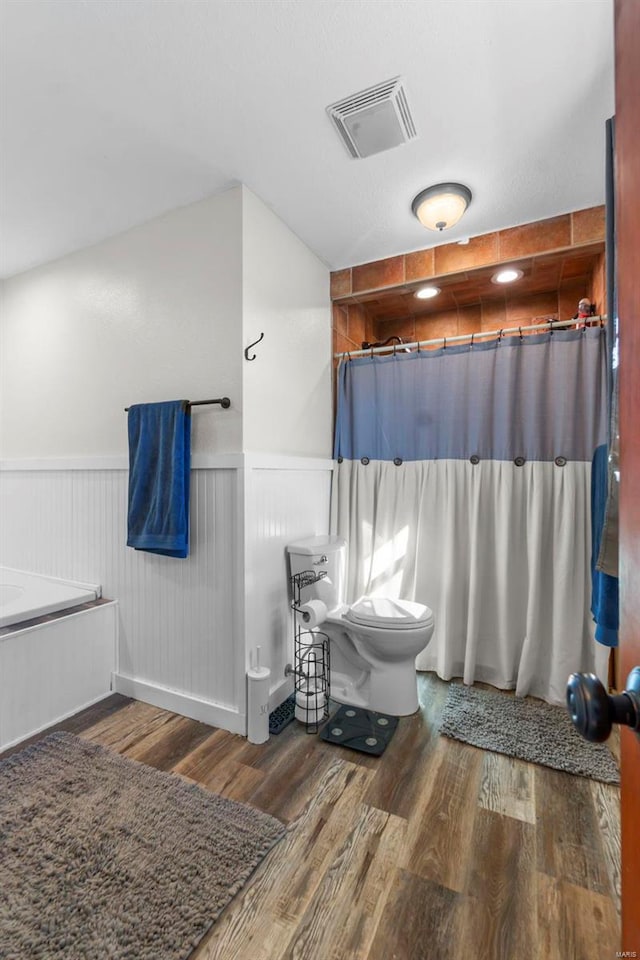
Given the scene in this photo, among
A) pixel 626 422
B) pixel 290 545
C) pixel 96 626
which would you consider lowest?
pixel 96 626

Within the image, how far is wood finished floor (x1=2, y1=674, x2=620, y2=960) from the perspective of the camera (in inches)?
41.4

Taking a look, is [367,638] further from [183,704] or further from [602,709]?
[602,709]

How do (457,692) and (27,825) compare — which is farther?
(457,692)

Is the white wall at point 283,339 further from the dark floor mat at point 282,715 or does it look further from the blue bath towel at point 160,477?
the dark floor mat at point 282,715

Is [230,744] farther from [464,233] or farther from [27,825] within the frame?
[464,233]

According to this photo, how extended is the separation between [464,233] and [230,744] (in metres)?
2.72

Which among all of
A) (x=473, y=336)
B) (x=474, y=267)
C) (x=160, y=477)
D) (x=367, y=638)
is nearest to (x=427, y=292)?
(x=474, y=267)

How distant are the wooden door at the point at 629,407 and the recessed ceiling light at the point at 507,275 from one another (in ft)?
6.26

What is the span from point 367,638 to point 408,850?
0.78 m

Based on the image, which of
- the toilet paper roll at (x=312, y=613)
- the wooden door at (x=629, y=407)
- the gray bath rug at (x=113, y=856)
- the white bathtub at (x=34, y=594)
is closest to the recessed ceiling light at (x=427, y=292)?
the toilet paper roll at (x=312, y=613)

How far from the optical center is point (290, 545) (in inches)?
84.9

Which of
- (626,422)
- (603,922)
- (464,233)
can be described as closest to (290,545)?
(603,922)

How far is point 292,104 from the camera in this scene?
1.50 metres

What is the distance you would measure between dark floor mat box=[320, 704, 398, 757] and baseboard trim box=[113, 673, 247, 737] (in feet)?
1.27
